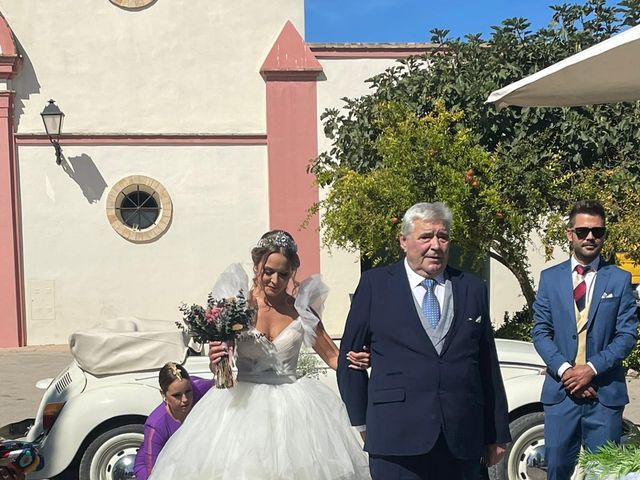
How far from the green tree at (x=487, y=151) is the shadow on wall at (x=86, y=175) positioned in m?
5.42

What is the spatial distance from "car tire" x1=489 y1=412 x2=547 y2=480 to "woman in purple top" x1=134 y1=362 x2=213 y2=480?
7.03 ft

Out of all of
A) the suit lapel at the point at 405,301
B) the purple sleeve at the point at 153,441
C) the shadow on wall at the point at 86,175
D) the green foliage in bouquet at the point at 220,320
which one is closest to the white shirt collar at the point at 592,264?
the suit lapel at the point at 405,301

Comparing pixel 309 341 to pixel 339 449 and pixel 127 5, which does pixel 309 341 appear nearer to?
pixel 339 449

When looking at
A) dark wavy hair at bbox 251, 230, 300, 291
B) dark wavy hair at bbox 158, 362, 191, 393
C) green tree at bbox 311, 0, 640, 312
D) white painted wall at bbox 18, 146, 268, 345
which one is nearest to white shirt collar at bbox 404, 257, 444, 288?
dark wavy hair at bbox 251, 230, 300, 291

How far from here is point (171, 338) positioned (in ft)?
17.5

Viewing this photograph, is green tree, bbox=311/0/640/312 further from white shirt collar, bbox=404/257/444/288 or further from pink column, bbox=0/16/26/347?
pink column, bbox=0/16/26/347

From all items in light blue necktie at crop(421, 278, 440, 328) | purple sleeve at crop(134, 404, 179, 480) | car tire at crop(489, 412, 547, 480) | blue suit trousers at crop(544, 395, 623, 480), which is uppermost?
light blue necktie at crop(421, 278, 440, 328)

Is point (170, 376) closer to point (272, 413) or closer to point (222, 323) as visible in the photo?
point (272, 413)

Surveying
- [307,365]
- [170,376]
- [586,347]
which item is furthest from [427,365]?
[170,376]

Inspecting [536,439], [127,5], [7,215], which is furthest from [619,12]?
[7,215]

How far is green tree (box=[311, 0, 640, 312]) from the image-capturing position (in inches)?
328

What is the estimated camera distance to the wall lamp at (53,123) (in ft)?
43.4

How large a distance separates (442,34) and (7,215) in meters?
8.40

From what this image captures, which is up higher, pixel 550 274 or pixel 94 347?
pixel 550 274
